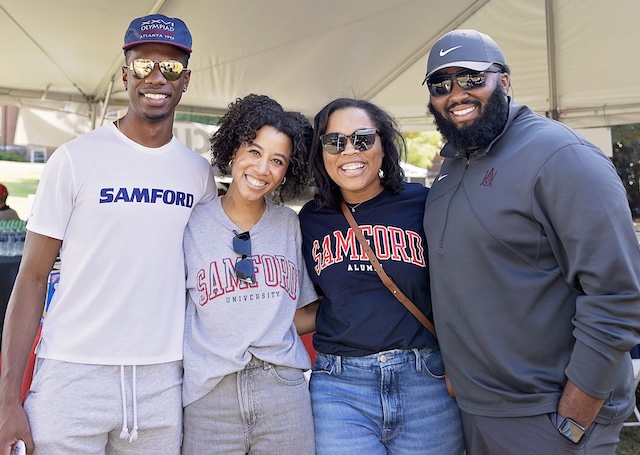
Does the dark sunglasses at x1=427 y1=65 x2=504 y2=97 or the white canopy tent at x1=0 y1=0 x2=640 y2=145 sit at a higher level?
the white canopy tent at x1=0 y1=0 x2=640 y2=145

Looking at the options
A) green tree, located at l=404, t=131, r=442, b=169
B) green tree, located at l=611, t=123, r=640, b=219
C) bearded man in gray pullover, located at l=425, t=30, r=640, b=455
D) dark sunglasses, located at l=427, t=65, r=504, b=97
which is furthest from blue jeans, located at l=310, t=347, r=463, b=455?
green tree, located at l=404, t=131, r=442, b=169

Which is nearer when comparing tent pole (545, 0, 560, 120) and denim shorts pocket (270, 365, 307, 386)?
denim shorts pocket (270, 365, 307, 386)

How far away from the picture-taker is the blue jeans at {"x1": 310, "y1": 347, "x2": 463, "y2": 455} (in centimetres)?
198

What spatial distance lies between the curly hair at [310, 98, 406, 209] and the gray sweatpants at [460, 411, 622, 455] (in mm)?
1014

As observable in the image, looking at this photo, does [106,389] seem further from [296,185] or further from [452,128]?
[452,128]

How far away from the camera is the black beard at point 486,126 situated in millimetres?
A: 1939

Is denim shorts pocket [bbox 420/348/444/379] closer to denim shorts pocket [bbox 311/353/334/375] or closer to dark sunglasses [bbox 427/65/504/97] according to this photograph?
denim shorts pocket [bbox 311/353/334/375]

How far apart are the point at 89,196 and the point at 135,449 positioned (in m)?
0.91

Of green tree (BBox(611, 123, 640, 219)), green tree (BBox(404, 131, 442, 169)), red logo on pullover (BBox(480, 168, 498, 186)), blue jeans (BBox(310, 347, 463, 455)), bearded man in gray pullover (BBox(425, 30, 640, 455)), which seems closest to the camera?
bearded man in gray pullover (BBox(425, 30, 640, 455))

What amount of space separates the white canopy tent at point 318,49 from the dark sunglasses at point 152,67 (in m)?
3.21

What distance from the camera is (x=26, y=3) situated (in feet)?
15.8

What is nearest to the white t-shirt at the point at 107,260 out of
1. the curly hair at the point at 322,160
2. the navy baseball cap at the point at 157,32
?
the navy baseball cap at the point at 157,32

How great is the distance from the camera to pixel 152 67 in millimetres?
2088

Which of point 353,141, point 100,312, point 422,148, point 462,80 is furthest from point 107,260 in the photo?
point 422,148
